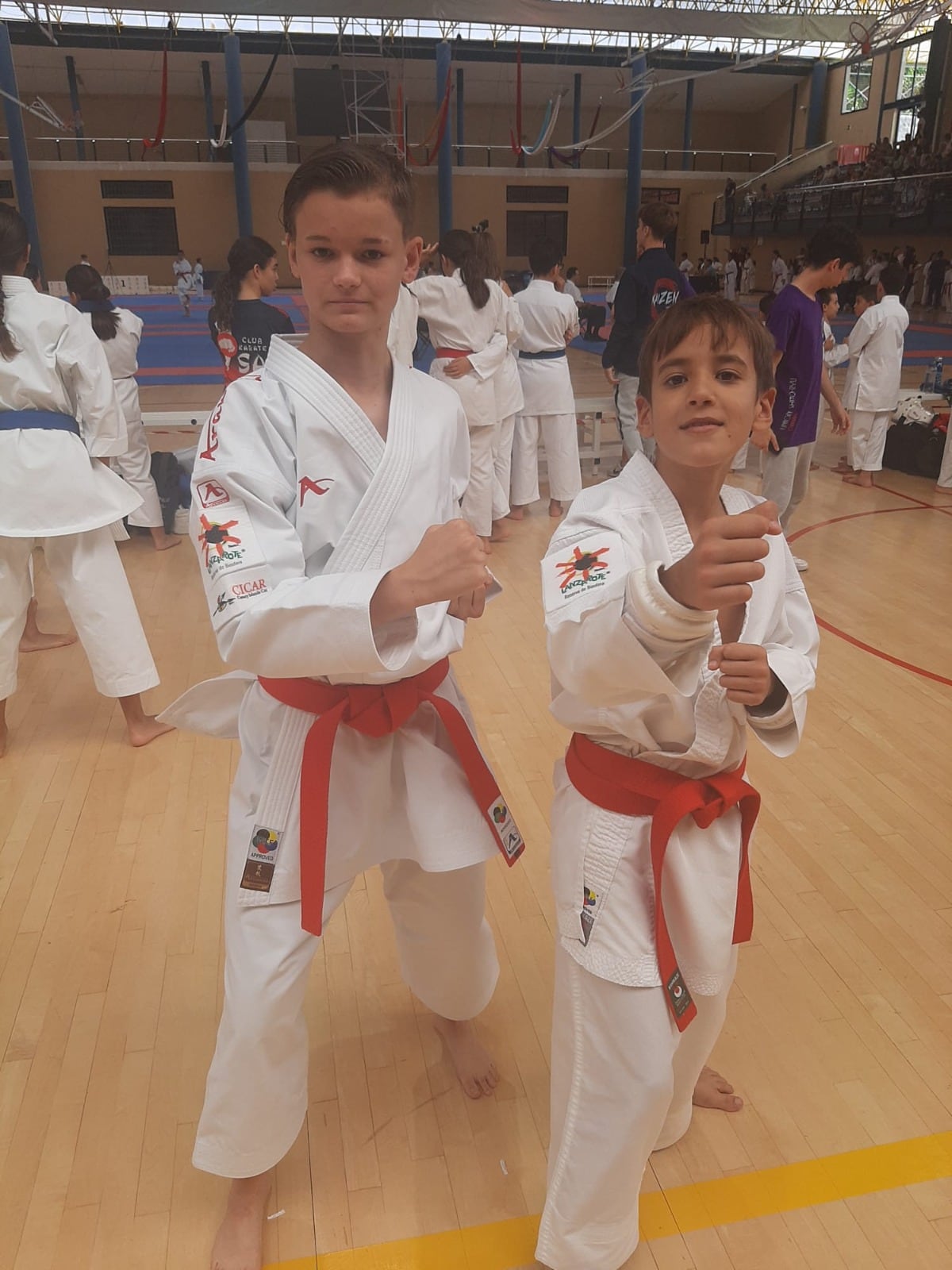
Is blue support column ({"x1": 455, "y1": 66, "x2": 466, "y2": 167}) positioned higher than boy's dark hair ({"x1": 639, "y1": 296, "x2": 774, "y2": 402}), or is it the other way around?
blue support column ({"x1": 455, "y1": 66, "x2": 466, "y2": 167})

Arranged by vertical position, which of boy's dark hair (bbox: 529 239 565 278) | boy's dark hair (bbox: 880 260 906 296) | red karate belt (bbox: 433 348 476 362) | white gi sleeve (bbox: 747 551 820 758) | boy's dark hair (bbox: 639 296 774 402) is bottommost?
white gi sleeve (bbox: 747 551 820 758)

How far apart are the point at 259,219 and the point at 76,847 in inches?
798

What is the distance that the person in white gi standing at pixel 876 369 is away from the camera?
6141mm

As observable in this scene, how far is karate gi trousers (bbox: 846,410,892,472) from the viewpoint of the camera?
20.6ft

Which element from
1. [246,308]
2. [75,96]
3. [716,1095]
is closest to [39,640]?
[246,308]

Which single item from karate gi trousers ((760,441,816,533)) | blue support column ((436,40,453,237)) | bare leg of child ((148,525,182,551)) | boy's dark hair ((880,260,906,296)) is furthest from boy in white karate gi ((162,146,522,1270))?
blue support column ((436,40,453,237))

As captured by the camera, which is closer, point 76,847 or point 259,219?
point 76,847

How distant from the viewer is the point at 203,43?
711 inches

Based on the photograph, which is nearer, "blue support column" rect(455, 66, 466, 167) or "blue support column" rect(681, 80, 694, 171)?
"blue support column" rect(455, 66, 466, 167)

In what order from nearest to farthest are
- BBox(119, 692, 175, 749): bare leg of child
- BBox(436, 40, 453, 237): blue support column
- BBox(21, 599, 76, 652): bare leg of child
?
BBox(119, 692, 175, 749): bare leg of child
BBox(21, 599, 76, 652): bare leg of child
BBox(436, 40, 453, 237): blue support column

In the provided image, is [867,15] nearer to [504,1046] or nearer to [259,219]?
[504,1046]

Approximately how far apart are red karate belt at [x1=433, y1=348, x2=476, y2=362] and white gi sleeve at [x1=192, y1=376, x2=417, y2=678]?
368 cm

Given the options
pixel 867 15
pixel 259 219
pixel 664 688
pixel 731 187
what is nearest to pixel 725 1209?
pixel 664 688

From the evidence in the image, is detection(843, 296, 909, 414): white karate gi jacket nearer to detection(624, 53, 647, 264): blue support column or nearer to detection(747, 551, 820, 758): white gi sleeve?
detection(747, 551, 820, 758): white gi sleeve
